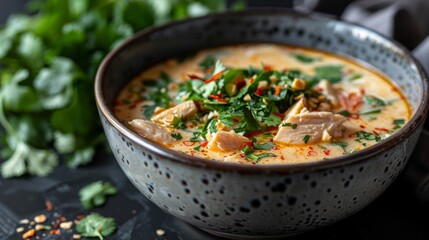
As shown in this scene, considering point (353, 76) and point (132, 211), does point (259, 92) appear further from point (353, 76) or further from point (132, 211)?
point (132, 211)

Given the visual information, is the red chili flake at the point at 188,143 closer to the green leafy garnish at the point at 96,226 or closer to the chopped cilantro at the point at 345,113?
the green leafy garnish at the point at 96,226

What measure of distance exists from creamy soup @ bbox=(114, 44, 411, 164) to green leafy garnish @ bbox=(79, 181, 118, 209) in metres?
0.30

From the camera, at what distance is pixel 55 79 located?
254 cm

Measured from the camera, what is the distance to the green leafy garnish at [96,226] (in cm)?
202

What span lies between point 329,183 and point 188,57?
106 cm

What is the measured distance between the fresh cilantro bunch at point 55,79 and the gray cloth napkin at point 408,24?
722 millimetres

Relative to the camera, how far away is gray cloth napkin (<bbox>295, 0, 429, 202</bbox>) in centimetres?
225

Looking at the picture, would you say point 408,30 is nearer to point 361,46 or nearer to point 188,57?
point 361,46

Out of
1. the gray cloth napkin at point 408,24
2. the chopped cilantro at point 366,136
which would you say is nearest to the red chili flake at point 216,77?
the chopped cilantro at point 366,136

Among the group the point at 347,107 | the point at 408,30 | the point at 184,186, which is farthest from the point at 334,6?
the point at 184,186

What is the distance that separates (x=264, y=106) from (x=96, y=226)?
2.22 feet

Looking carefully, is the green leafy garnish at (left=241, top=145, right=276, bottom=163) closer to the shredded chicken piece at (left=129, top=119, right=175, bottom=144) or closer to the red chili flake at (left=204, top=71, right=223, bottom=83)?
the shredded chicken piece at (left=129, top=119, right=175, bottom=144)

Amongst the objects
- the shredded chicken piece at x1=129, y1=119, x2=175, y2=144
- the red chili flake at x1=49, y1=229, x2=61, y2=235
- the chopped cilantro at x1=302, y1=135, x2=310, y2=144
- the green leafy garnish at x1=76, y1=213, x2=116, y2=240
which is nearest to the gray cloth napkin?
the chopped cilantro at x1=302, y1=135, x2=310, y2=144

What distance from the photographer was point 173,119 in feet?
6.58
